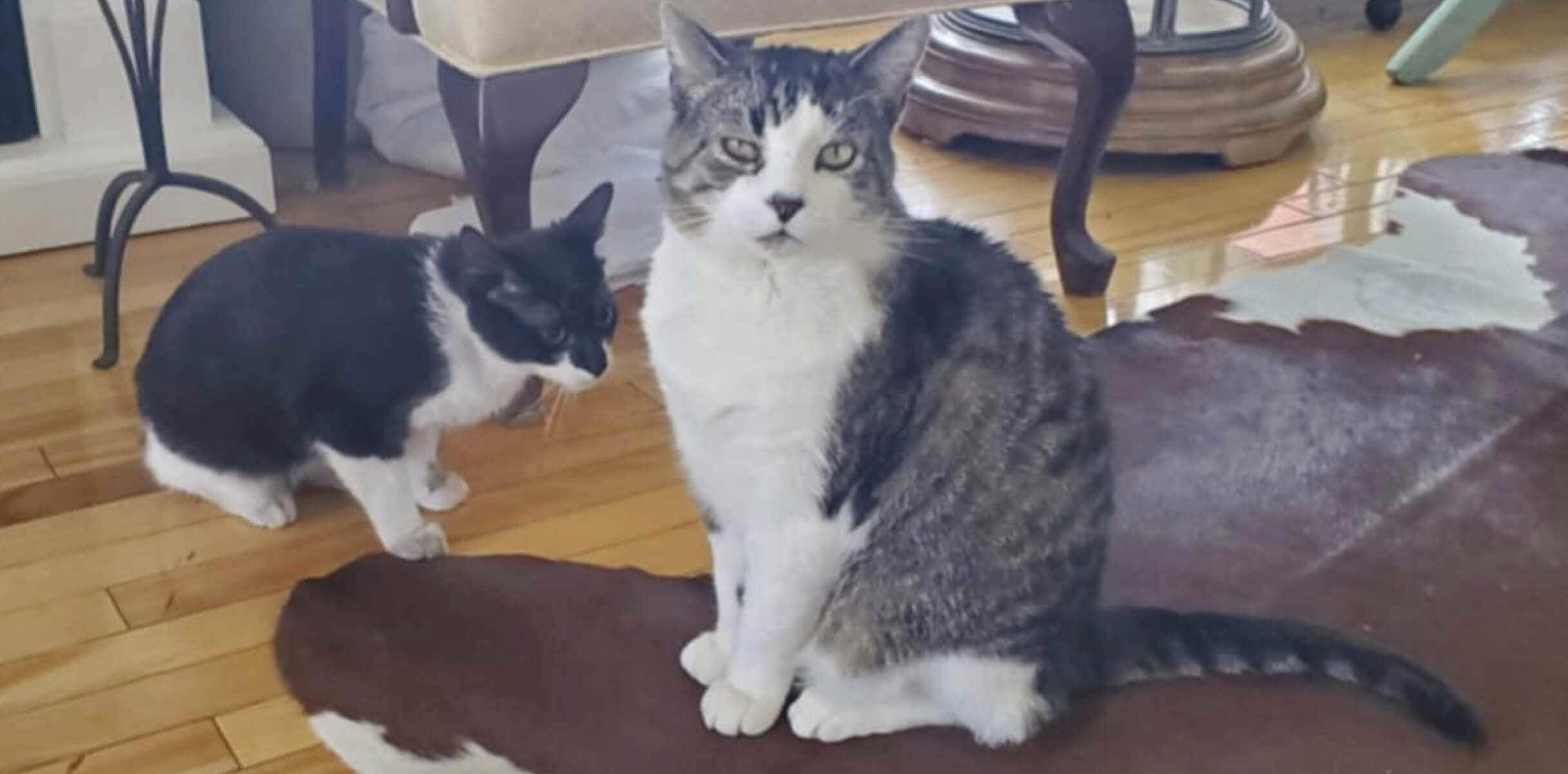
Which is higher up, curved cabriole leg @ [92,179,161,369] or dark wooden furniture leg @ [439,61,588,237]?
dark wooden furniture leg @ [439,61,588,237]

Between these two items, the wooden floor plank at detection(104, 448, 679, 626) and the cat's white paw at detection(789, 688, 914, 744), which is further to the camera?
the wooden floor plank at detection(104, 448, 679, 626)

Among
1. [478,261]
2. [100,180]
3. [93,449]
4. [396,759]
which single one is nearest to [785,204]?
[478,261]

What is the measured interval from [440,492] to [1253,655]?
0.73 meters

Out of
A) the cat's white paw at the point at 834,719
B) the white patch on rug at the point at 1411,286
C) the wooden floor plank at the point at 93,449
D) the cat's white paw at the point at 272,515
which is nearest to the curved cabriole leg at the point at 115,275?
the wooden floor plank at the point at 93,449

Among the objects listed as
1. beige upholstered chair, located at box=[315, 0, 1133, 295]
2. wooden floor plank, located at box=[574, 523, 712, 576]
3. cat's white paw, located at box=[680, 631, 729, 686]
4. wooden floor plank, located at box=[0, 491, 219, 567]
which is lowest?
wooden floor plank, located at box=[0, 491, 219, 567]

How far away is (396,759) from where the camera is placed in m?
1.21

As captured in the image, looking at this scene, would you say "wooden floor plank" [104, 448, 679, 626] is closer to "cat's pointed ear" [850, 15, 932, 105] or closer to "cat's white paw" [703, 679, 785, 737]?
"cat's white paw" [703, 679, 785, 737]

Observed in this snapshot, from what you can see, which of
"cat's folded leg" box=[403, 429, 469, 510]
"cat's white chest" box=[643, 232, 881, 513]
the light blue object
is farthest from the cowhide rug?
the light blue object

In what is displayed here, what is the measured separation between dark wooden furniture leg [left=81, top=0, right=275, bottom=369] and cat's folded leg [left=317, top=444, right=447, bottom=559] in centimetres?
44

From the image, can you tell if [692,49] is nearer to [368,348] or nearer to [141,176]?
[368,348]

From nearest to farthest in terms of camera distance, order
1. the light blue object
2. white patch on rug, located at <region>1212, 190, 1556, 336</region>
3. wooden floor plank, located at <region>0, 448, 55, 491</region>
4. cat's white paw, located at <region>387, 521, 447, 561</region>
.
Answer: cat's white paw, located at <region>387, 521, 447, 561</region>, wooden floor plank, located at <region>0, 448, 55, 491</region>, white patch on rug, located at <region>1212, 190, 1556, 336</region>, the light blue object

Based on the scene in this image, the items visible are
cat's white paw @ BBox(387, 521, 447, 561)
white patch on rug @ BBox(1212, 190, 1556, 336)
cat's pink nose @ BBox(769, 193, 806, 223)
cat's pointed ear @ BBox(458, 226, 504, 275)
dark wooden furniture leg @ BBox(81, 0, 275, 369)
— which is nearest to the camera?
cat's pink nose @ BBox(769, 193, 806, 223)

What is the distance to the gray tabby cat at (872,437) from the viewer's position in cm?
107

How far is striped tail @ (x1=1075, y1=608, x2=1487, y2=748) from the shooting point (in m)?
1.20
